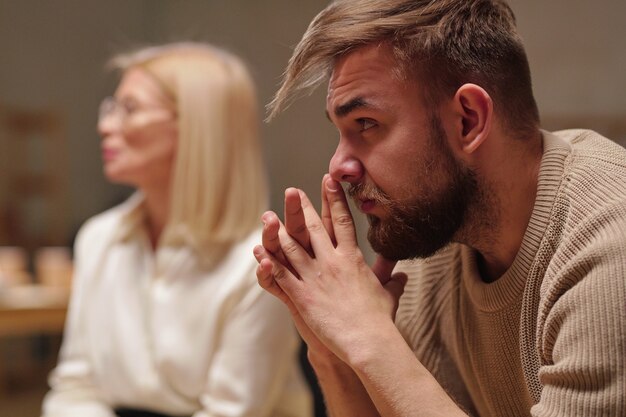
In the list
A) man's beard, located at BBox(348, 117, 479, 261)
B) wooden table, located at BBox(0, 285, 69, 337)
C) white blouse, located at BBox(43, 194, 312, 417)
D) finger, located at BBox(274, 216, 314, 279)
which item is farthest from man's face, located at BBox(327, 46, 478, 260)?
wooden table, located at BBox(0, 285, 69, 337)

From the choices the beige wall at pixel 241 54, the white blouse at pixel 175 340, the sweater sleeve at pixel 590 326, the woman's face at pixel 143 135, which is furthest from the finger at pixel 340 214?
the woman's face at pixel 143 135

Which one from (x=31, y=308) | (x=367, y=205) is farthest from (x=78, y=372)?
(x=367, y=205)

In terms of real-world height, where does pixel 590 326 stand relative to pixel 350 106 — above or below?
below

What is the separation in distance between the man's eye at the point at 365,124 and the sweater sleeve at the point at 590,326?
0.29 metres

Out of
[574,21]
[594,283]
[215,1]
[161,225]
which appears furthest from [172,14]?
[594,283]

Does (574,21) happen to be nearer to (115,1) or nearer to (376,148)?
(376,148)

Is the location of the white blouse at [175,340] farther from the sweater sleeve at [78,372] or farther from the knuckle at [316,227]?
the knuckle at [316,227]

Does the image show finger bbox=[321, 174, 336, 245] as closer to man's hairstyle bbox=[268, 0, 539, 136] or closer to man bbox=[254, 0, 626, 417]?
man bbox=[254, 0, 626, 417]

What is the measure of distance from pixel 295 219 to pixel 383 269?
16 centimetres

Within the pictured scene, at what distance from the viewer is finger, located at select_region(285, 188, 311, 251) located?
1094 millimetres

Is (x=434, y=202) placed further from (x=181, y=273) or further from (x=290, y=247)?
(x=181, y=273)

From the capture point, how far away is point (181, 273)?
1.76 meters

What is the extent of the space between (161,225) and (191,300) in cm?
25

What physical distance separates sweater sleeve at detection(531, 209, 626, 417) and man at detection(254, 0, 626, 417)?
0.01 meters
